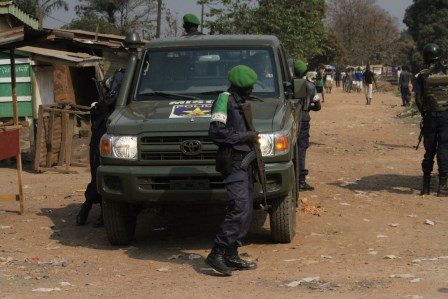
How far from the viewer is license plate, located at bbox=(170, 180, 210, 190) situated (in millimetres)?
6711

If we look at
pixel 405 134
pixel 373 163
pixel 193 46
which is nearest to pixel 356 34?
pixel 405 134

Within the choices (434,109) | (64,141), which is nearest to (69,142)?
(64,141)

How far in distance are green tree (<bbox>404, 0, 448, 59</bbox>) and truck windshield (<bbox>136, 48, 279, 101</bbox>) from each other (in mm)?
46220

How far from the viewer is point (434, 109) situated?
9.70 m

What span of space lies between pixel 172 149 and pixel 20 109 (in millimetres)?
9405

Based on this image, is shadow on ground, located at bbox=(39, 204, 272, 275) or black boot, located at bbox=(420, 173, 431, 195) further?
black boot, located at bbox=(420, 173, 431, 195)

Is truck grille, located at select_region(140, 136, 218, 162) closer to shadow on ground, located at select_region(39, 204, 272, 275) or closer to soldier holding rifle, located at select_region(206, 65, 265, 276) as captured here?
soldier holding rifle, located at select_region(206, 65, 265, 276)

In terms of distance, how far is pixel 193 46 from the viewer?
7996 millimetres

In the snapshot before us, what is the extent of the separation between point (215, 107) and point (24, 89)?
10.2m

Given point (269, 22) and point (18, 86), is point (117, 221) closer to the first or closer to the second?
point (18, 86)

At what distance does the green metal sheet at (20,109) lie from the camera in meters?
15.2

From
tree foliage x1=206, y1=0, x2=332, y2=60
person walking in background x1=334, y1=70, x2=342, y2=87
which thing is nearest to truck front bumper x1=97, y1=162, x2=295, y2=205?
tree foliage x1=206, y1=0, x2=332, y2=60

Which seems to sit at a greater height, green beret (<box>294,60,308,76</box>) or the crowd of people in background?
green beret (<box>294,60,308,76</box>)

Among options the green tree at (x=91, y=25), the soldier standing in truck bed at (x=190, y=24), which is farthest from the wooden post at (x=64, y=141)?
the green tree at (x=91, y=25)
